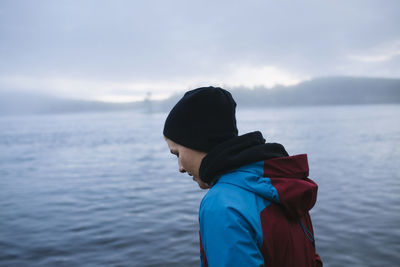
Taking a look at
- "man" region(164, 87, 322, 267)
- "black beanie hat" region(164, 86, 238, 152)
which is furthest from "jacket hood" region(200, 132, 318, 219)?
"black beanie hat" region(164, 86, 238, 152)

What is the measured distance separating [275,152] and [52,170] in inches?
832

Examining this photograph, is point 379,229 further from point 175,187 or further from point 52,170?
point 52,170

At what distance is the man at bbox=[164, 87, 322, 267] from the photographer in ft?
4.42

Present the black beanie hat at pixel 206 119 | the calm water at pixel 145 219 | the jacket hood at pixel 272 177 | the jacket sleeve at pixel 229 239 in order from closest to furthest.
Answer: the jacket sleeve at pixel 229 239 < the jacket hood at pixel 272 177 < the black beanie hat at pixel 206 119 < the calm water at pixel 145 219

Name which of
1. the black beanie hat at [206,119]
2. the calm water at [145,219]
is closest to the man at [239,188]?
the black beanie hat at [206,119]

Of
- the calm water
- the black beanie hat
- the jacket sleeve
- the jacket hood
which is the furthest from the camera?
the calm water

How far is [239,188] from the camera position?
4.87 ft

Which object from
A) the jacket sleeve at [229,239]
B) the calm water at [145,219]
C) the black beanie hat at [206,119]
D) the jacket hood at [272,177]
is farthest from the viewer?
the calm water at [145,219]

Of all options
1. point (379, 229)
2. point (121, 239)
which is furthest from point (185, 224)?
point (379, 229)

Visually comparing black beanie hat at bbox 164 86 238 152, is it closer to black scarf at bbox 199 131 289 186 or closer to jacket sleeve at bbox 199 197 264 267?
black scarf at bbox 199 131 289 186

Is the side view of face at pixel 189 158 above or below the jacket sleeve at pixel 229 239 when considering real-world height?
above

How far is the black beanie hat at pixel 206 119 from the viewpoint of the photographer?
1677mm

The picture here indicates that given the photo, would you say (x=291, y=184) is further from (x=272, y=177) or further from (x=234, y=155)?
(x=234, y=155)

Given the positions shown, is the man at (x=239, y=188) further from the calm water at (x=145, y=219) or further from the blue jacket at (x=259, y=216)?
the calm water at (x=145, y=219)
